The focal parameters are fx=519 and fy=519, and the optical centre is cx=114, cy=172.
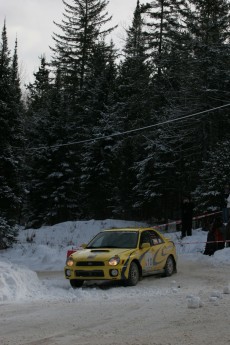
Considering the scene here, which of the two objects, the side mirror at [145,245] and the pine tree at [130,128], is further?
the pine tree at [130,128]

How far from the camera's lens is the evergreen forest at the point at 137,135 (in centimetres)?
2764

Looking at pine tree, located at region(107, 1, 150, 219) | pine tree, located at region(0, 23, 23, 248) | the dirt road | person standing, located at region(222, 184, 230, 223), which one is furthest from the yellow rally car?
pine tree, located at region(107, 1, 150, 219)

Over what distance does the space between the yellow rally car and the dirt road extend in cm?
36

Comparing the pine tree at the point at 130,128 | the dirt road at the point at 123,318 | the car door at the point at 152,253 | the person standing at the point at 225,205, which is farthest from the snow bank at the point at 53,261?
the pine tree at the point at 130,128

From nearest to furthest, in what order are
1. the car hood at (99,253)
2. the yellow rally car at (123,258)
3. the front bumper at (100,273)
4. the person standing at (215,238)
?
the front bumper at (100,273) < the yellow rally car at (123,258) < the car hood at (99,253) < the person standing at (215,238)

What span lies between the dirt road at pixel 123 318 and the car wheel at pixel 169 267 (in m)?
1.79

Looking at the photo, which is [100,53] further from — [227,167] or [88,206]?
[227,167]

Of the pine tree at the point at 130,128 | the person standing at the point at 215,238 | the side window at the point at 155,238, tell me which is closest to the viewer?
the side window at the point at 155,238

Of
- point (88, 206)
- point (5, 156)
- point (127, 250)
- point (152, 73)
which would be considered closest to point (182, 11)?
point (152, 73)

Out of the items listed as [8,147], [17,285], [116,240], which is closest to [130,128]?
[8,147]

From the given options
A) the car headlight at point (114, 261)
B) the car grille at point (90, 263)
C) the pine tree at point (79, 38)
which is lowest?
the car grille at point (90, 263)

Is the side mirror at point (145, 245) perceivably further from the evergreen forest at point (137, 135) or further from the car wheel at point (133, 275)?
the evergreen forest at point (137, 135)

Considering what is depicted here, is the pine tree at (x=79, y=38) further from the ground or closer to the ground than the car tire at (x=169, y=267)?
further from the ground

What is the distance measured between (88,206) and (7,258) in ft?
62.0
